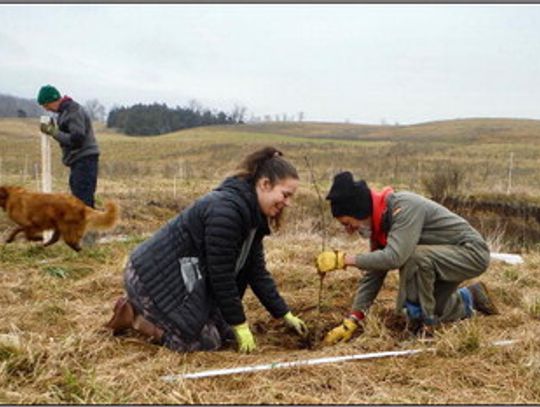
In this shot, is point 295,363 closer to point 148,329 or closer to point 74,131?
point 148,329

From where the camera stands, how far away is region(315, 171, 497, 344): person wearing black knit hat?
3.75 meters

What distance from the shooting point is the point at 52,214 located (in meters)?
6.22

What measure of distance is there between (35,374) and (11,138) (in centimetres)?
5042

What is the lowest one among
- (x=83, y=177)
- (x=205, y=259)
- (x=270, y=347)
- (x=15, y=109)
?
(x=270, y=347)

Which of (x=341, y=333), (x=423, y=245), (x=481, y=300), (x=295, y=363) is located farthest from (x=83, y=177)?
(x=481, y=300)

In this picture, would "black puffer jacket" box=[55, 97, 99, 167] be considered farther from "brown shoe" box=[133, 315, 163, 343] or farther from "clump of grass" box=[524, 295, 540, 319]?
"clump of grass" box=[524, 295, 540, 319]

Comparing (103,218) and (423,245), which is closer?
(423,245)

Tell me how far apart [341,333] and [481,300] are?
1313 millimetres

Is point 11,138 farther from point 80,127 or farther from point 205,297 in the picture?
point 205,297

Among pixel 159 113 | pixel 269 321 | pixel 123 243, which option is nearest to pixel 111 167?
pixel 123 243

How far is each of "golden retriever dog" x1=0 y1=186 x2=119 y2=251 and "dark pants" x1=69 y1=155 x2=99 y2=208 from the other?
1.74 feet

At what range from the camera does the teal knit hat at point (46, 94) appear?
21.4ft

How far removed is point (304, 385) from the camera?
289 cm

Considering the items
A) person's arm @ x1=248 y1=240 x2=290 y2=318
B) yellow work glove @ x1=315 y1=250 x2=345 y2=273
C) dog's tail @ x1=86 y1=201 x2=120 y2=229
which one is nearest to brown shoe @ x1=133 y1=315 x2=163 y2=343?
person's arm @ x1=248 y1=240 x2=290 y2=318
